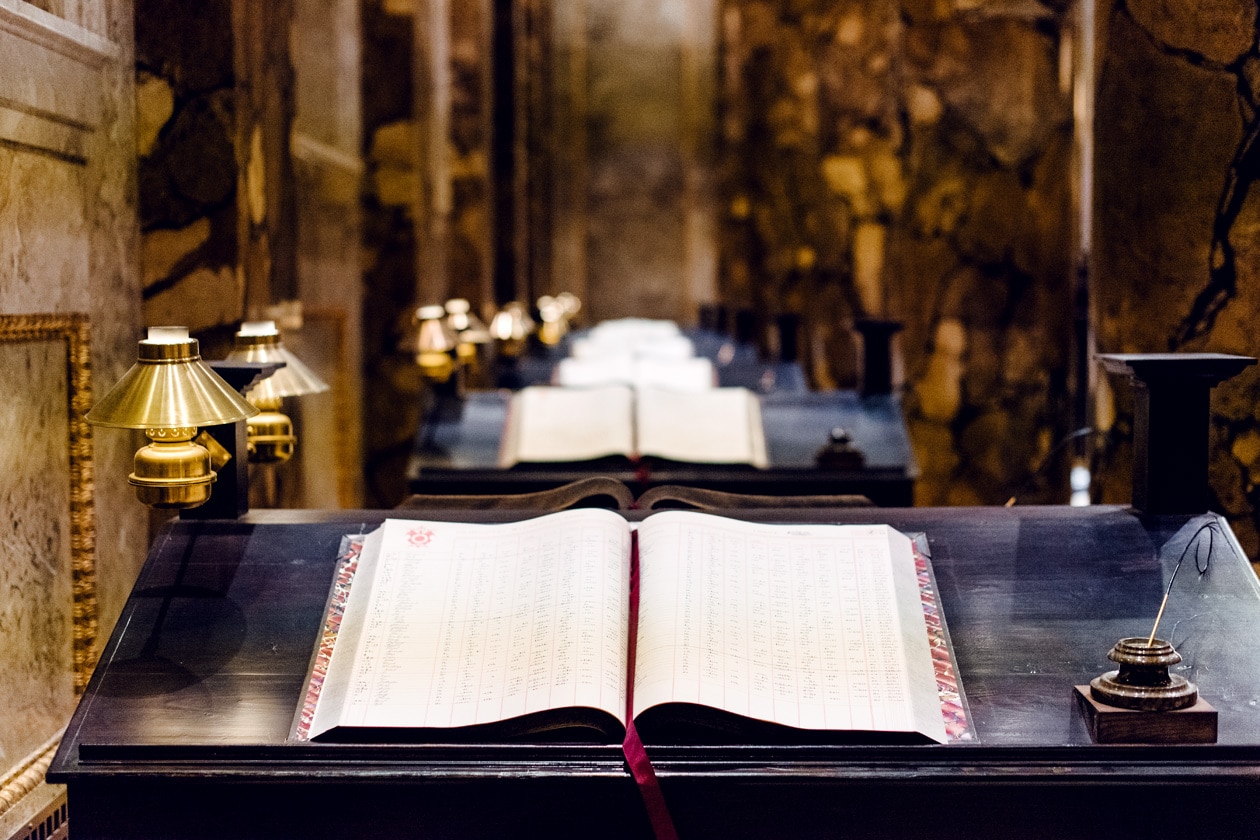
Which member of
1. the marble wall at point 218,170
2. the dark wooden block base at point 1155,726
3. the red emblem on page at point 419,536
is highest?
the marble wall at point 218,170

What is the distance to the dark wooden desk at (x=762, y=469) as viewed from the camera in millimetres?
4262

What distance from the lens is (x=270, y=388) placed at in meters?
2.82

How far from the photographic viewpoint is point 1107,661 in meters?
1.94

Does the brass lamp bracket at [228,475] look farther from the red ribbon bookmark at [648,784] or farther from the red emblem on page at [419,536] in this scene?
the red ribbon bookmark at [648,784]

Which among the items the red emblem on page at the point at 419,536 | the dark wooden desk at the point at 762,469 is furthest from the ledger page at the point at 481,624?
the dark wooden desk at the point at 762,469

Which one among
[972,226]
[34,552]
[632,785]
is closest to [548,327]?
[972,226]

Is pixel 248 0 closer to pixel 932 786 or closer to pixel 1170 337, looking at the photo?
pixel 1170 337

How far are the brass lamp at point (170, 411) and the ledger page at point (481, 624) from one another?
0.30m

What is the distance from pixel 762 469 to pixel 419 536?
7.59 feet

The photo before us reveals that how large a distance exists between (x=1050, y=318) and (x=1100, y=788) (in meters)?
4.78

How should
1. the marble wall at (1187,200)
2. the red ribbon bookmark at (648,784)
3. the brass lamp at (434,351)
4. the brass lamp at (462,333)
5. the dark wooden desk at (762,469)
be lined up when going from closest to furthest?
A: the red ribbon bookmark at (648,784), the marble wall at (1187,200), the dark wooden desk at (762,469), the brass lamp at (434,351), the brass lamp at (462,333)

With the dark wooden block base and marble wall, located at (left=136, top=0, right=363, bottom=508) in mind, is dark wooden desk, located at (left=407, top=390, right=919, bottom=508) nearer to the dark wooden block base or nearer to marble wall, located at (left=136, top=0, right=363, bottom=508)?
marble wall, located at (left=136, top=0, right=363, bottom=508)

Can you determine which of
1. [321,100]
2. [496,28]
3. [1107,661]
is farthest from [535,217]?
[1107,661]

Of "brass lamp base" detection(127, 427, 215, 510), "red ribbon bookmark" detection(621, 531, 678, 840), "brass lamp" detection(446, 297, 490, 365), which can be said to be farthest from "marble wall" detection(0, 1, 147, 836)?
"brass lamp" detection(446, 297, 490, 365)
